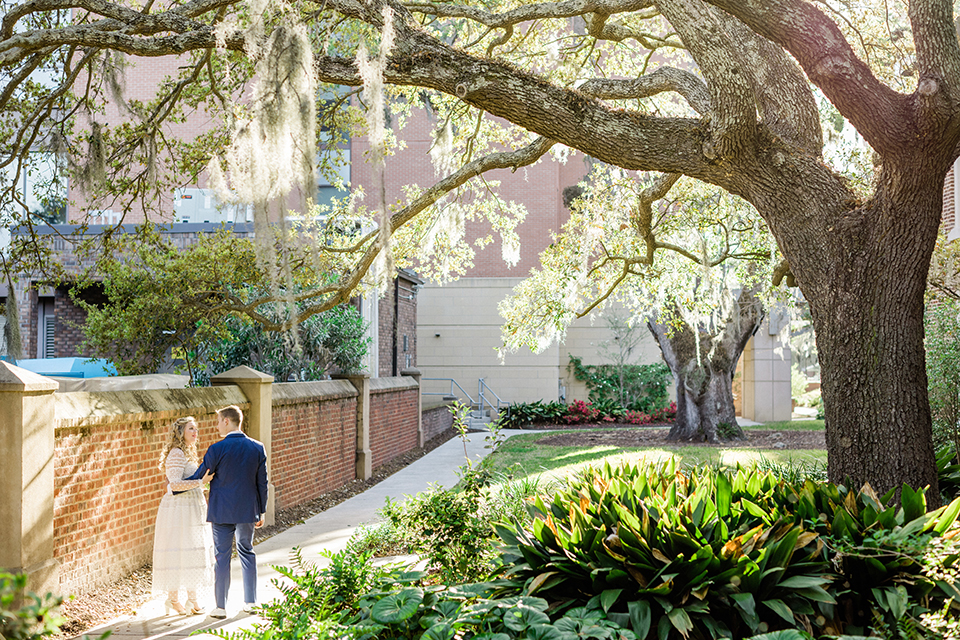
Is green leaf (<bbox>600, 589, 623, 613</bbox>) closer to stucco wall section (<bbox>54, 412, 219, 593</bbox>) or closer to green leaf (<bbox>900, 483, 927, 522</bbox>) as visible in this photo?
green leaf (<bbox>900, 483, 927, 522</bbox>)

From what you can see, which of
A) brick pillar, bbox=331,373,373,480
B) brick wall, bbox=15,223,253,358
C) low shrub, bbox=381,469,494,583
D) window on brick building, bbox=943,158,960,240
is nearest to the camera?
low shrub, bbox=381,469,494,583

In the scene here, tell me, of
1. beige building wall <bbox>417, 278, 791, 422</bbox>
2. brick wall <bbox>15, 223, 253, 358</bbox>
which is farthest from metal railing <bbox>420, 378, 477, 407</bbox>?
brick wall <bbox>15, 223, 253, 358</bbox>

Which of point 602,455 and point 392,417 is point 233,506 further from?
point 392,417

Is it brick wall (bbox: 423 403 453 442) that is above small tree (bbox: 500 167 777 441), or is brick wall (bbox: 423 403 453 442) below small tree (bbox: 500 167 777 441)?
below

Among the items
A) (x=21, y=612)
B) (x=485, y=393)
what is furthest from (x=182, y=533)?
(x=485, y=393)

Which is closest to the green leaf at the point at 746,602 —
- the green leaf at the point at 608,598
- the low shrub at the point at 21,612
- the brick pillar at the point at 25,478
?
the green leaf at the point at 608,598

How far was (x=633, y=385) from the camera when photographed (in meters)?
28.0

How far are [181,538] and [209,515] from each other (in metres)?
0.36

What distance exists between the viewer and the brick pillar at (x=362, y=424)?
1408 cm

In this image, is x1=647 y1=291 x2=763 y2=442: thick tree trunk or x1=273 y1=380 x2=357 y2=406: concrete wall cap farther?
x1=647 y1=291 x2=763 y2=442: thick tree trunk

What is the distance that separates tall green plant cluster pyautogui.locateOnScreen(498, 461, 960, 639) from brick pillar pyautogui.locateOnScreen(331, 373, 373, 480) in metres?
9.32

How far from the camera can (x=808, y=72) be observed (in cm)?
553

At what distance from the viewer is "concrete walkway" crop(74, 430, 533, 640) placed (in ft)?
18.5

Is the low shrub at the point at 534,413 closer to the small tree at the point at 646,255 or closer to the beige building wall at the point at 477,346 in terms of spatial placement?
the beige building wall at the point at 477,346
